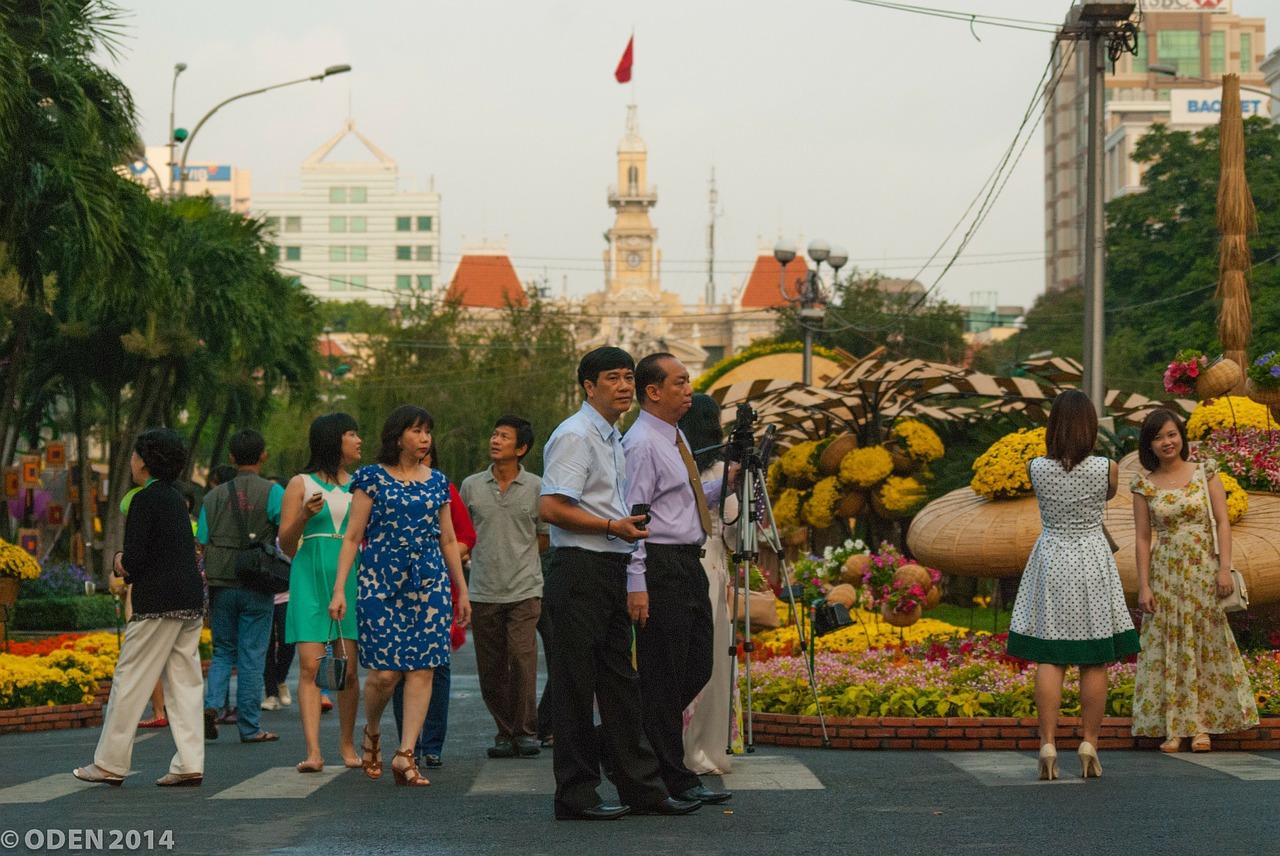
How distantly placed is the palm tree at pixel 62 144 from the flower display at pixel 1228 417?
41.6 ft

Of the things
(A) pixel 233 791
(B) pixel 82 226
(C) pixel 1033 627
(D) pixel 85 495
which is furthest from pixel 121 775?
(D) pixel 85 495

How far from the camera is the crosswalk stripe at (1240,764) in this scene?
27.7ft

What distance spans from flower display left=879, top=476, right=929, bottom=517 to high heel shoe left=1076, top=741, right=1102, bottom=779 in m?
13.7

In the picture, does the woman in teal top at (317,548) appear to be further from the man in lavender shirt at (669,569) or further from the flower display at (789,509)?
the flower display at (789,509)

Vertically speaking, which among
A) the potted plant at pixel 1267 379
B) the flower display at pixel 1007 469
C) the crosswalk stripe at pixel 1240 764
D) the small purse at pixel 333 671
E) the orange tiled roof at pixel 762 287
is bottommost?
the crosswalk stripe at pixel 1240 764

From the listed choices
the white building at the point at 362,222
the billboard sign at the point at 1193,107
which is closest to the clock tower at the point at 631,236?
the white building at the point at 362,222

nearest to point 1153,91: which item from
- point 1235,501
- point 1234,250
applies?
point 1234,250

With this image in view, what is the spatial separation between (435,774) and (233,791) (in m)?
1.21

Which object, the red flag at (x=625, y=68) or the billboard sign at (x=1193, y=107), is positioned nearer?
the red flag at (x=625, y=68)

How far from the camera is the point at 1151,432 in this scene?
9.70 meters

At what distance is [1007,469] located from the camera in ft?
44.8

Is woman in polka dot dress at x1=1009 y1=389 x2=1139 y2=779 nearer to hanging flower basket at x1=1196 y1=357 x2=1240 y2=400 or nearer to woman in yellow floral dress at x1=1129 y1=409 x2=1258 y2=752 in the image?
woman in yellow floral dress at x1=1129 y1=409 x2=1258 y2=752

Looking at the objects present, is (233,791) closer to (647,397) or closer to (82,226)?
(647,397)

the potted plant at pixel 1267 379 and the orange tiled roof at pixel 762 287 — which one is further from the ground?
the orange tiled roof at pixel 762 287
